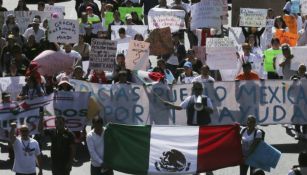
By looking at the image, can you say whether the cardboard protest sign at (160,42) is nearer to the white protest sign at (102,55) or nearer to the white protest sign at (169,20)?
the white protest sign at (169,20)

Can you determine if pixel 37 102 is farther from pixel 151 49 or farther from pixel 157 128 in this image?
pixel 151 49

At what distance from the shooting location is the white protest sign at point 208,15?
2709 cm

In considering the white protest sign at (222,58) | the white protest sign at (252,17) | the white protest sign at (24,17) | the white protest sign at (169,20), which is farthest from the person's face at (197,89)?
the white protest sign at (24,17)

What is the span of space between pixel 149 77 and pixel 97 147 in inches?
190

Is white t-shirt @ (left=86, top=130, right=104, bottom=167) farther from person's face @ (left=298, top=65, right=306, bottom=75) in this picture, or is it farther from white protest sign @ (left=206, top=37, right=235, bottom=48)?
white protest sign @ (left=206, top=37, right=235, bottom=48)

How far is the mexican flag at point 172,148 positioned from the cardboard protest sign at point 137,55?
15.9 ft

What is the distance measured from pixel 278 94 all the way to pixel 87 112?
3.64 m

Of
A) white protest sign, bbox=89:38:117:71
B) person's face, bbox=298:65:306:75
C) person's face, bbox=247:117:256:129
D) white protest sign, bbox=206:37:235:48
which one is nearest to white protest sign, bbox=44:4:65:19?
white protest sign, bbox=206:37:235:48

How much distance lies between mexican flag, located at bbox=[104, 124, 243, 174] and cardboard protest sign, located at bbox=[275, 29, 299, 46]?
9724mm

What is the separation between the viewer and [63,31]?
25.6m

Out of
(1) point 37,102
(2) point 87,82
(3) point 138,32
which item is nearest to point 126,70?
(2) point 87,82

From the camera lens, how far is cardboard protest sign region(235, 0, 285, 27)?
31.1 meters

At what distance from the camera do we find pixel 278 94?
21.8m

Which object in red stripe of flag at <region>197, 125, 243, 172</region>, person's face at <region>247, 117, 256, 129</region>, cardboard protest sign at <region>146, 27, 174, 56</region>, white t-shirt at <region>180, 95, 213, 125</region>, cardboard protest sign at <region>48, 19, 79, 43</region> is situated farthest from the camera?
cardboard protest sign at <region>48, 19, 79, 43</region>
